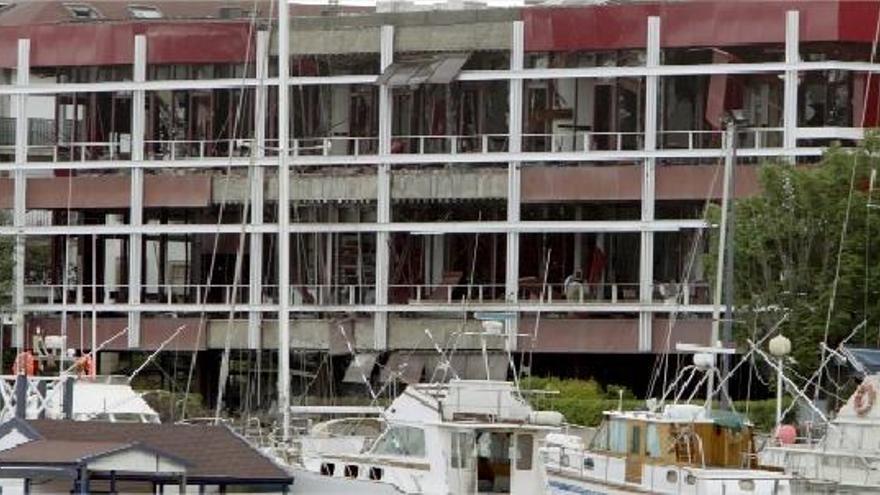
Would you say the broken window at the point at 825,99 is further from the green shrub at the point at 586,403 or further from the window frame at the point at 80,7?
the window frame at the point at 80,7

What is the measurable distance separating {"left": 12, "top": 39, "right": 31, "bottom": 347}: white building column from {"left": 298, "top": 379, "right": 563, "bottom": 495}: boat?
1912 inches

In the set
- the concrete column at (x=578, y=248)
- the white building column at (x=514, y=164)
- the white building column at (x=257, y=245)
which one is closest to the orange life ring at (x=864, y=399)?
the white building column at (x=514, y=164)

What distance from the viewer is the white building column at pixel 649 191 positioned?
102m

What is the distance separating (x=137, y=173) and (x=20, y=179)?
14.9 ft

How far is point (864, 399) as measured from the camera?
6250 cm

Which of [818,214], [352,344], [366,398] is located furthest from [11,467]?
[352,344]

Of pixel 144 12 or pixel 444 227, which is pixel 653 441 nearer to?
pixel 444 227

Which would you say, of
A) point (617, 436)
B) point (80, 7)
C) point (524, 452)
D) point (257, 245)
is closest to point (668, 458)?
point (617, 436)

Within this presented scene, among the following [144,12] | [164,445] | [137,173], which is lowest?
[164,445]

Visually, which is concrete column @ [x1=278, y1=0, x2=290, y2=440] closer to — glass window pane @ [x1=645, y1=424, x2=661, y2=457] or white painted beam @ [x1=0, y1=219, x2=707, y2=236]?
glass window pane @ [x1=645, y1=424, x2=661, y2=457]

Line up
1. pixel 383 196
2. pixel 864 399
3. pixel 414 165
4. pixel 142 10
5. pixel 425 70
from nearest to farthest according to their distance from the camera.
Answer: pixel 864 399, pixel 425 70, pixel 383 196, pixel 414 165, pixel 142 10

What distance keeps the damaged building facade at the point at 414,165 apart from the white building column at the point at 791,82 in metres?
0.09

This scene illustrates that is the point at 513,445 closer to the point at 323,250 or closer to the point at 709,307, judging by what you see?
the point at 709,307

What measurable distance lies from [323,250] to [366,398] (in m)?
11.9
